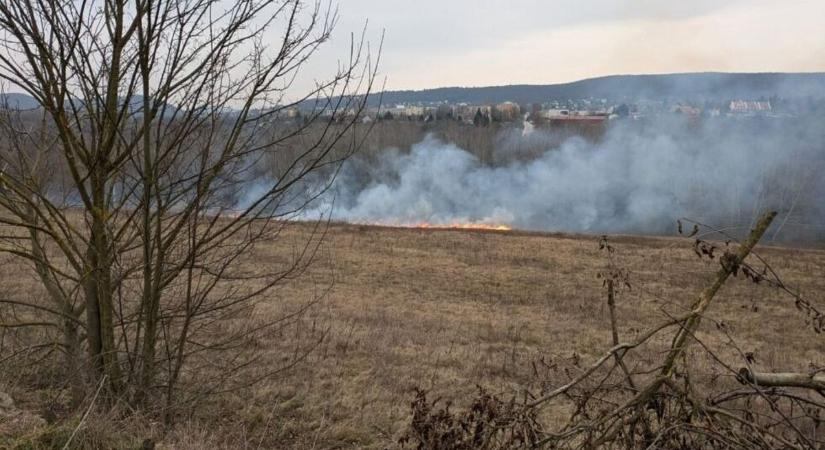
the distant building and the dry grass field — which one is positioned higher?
the distant building

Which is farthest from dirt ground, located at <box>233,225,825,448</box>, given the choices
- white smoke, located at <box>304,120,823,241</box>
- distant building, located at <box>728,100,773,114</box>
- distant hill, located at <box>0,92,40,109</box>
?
distant building, located at <box>728,100,773,114</box>

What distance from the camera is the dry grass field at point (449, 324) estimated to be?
22.3ft

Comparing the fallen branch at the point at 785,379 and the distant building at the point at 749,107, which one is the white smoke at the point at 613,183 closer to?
the distant building at the point at 749,107

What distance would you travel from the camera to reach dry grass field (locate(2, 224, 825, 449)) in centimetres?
679

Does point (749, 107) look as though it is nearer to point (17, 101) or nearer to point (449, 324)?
point (449, 324)

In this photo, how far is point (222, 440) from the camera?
534cm

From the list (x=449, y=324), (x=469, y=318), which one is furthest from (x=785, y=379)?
(x=469, y=318)

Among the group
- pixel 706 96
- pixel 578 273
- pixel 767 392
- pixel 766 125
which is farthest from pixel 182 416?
pixel 706 96

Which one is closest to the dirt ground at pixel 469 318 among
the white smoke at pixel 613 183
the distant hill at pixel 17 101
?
the distant hill at pixel 17 101

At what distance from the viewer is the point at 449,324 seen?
536 inches

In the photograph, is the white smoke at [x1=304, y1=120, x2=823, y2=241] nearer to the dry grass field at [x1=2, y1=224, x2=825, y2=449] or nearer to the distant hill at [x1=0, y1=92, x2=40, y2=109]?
the dry grass field at [x1=2, y1=224, x2=825, y2=449]

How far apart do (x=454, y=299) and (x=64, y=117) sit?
47.3ft

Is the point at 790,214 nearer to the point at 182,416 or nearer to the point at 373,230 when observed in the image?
the point at 373,230

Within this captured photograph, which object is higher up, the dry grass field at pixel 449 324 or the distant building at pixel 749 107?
the distant building at pixel 749 107
